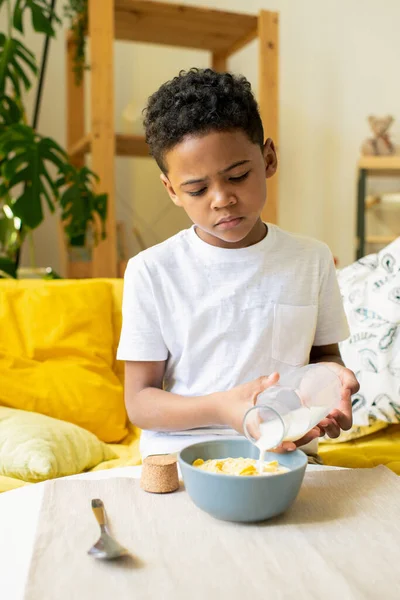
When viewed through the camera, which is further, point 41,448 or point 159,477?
point 41,448

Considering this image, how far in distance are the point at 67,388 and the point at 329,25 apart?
296 centimetres

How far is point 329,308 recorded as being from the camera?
1081 millimetres

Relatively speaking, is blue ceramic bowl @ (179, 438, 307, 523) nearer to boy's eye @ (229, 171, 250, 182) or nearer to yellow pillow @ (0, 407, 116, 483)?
boy's eye @ (229, 171, 250, 182)

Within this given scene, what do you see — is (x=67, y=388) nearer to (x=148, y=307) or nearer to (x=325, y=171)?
(x=148, y=307)

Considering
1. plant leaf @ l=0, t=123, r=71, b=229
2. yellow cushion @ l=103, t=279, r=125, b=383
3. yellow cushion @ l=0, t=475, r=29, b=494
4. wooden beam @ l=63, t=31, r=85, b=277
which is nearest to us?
yellow cushion @ l=0, t=475, r=29, b=494

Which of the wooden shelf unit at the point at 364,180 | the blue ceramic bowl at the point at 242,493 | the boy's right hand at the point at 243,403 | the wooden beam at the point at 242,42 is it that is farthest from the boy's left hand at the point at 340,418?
the wooden shelf unit at the point at 364,180

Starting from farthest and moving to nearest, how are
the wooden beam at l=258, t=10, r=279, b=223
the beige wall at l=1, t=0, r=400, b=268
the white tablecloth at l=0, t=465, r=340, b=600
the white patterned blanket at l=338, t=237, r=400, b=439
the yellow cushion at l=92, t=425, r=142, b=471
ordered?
the beige wall at l=1, t=0, r=400, b=268 → the wooden beam at l=258, t=10, r=279, b=223 → the white patterned blanket at l=338, t=237, r=400, b=439 → the yellow cushion at l=92, t=425, r=142, b=471 → the white tablecloth at l=0, t=465, r=340, b=600

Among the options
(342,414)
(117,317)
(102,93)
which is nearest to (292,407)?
(342,414)

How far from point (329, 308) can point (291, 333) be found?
94 millimetres

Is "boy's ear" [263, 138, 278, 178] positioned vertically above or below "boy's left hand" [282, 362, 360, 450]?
above

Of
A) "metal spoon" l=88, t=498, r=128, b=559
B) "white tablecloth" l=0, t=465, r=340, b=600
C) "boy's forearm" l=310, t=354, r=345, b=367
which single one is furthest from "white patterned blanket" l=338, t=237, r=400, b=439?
"metal spoon" l=88, t=498, r=128, b=559

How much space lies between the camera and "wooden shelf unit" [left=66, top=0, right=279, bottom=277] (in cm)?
262

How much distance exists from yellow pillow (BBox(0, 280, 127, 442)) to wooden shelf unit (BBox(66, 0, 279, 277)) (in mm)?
970

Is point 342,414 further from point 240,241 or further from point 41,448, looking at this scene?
point 41,448
